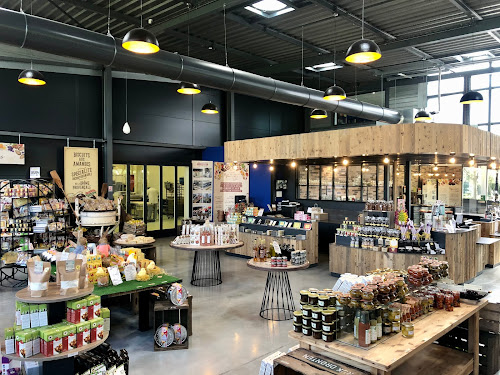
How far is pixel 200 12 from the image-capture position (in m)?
8.26

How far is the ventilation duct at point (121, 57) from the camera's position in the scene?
5770 millimetres

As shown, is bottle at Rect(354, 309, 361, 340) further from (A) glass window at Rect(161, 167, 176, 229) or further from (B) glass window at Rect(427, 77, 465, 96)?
(B) glass window at Rect(427, 77, 465, 96)

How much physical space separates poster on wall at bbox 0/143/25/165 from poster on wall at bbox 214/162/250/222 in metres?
5.61

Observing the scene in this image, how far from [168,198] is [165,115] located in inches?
115

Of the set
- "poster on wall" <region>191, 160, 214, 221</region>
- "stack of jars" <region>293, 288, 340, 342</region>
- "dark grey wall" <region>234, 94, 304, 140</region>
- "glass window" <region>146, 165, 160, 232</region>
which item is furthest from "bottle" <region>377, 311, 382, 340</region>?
"dark grey wall" <region>234, 94, 304, 140</region>

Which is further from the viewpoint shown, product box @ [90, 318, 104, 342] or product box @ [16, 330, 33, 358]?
product box @ [90, 318, 104, 342]

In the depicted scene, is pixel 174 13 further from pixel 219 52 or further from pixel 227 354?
pixel 227 354

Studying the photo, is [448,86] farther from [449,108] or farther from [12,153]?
[12,153]

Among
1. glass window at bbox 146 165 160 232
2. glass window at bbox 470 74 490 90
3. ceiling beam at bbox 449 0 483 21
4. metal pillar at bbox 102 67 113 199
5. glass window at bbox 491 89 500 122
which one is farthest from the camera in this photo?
glass window at bbox 470 74 490 90

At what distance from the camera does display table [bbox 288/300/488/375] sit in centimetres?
282

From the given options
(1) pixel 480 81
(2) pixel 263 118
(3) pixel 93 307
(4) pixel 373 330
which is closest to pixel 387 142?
(4) pixel 373 330

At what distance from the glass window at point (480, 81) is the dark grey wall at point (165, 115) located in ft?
30.5

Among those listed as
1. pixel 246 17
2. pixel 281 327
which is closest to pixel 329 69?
pixel 246 17

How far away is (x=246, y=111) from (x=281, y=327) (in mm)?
10847
